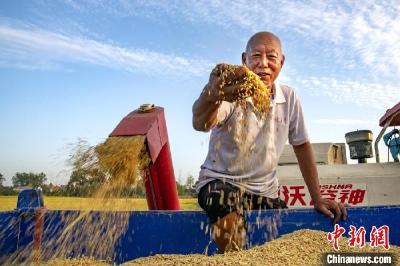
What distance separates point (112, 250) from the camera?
3.12 meters

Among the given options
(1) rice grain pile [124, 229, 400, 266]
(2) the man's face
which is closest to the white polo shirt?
(2) the man's face

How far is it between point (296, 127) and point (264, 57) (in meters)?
0.63

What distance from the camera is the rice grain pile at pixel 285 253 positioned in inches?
86.0

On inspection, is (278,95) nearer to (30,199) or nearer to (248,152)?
(248,152)

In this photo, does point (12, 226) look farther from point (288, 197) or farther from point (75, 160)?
point (288, 197)

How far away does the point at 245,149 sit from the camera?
2.93 metres

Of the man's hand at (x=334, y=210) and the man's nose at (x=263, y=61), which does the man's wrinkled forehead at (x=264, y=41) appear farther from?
the man's hand at (x=334, y=210)

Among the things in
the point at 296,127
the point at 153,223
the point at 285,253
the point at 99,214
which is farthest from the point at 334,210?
the point at 99,214

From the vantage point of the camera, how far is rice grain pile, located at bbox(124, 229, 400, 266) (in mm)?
2186

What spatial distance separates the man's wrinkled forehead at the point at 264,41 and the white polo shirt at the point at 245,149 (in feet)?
1.28

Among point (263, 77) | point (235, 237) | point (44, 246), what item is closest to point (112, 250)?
point (44, 246)

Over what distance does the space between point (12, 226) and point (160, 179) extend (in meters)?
1.21

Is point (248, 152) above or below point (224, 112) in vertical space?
below

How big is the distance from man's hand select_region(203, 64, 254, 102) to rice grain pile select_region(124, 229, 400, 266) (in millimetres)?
830
